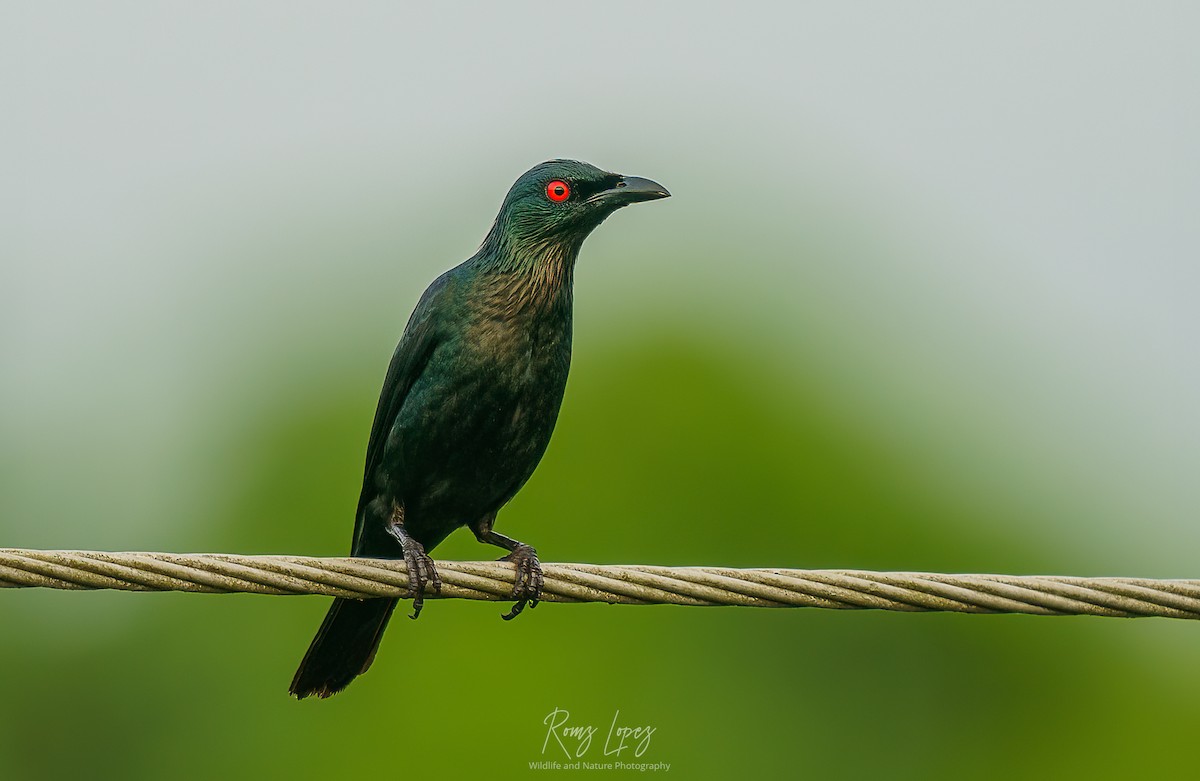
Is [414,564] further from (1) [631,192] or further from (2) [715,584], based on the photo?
(1) [631,192]

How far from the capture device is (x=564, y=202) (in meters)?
5.61

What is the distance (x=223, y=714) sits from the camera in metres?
12.6

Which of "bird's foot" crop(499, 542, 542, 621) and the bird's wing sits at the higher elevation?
the bird's wing

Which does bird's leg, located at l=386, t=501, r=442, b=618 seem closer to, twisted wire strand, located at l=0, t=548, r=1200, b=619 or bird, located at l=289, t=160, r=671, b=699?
bird, located at l=289, t=160, r=671, b=699

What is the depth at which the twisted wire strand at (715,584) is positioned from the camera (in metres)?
3.66

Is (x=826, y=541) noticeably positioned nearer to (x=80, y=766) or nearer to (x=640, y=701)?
(x=640, y=701)

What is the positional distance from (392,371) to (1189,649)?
13.5 metres

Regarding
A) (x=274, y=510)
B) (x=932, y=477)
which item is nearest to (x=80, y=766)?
(x=274, y=510)

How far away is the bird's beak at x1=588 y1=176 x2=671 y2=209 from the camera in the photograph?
5.43m
